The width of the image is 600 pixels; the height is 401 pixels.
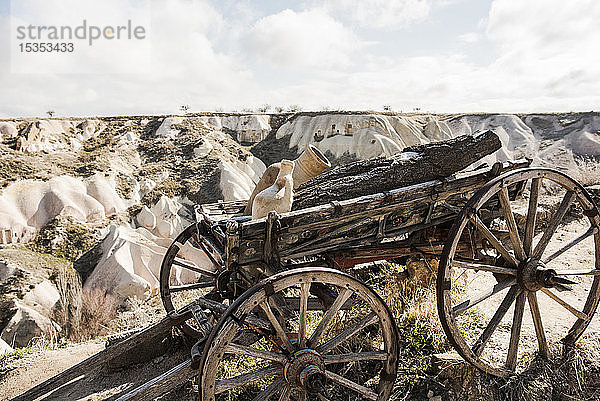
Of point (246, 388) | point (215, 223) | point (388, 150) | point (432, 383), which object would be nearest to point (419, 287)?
point (432, 383)

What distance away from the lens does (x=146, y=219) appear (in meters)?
16.7

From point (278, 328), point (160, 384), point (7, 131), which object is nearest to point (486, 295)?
point (278, 328)

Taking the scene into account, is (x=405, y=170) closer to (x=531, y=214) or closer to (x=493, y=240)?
(x=493, y=240)

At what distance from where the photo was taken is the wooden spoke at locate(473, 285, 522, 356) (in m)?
2.99

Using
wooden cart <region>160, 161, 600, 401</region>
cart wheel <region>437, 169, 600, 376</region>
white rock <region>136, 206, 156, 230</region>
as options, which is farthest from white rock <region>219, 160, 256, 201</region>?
cart wheel <region>437, 169, 600, 376</region>

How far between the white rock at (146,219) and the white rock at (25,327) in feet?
18.8

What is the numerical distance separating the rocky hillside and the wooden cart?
8.97m

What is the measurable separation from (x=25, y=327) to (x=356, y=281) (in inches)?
482

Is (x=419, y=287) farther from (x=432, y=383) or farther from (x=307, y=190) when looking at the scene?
(x=307, y=190)

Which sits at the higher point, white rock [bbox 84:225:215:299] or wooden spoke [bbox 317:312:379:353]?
wooden spoke [bbox 317:312:379:353]

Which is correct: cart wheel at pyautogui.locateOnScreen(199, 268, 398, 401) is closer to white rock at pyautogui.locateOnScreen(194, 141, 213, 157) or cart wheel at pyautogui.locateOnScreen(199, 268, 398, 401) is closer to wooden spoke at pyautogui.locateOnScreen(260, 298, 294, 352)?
wooden spoke at pyautogui.locateOnScreen(260, 298, 294, 352)

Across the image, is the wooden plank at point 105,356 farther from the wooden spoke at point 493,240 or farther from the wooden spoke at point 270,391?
the wooden spoke at point 493,240

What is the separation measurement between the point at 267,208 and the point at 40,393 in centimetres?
281

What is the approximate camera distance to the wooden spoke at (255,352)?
2.33m
